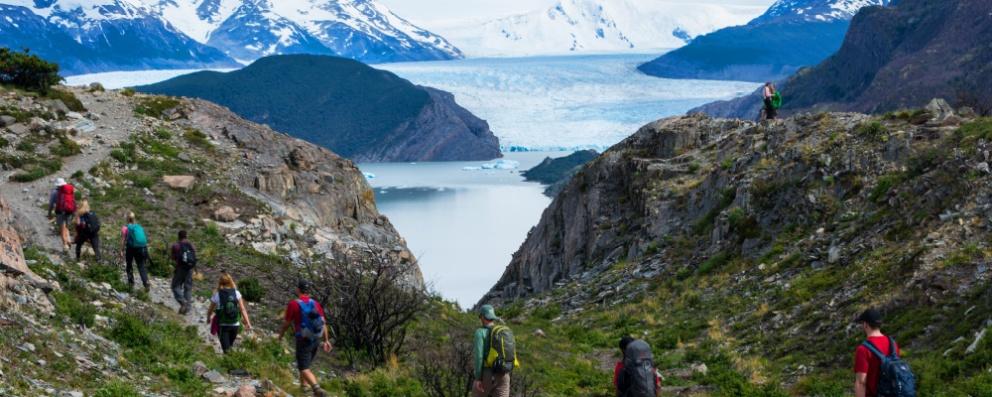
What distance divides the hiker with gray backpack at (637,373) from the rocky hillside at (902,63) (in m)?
116

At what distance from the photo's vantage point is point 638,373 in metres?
11.3

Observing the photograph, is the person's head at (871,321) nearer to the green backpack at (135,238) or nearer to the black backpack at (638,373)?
the black backpack at (638,373)

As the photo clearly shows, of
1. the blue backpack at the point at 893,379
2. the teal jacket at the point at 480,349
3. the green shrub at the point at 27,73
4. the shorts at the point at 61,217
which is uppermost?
the green shrub at the point at 27,73

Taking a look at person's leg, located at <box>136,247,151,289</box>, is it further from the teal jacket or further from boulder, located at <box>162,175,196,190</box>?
boulder, located at <box>162,175,196,190</box>

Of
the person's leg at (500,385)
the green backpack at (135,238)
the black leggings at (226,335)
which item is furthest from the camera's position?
the green backpack at (135,238)

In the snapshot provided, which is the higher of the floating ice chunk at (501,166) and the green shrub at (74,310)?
the green shrub at (74,310)

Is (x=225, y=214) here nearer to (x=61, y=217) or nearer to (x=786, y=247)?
(x=61, y=217)

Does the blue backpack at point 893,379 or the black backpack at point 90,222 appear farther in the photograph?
the black backpack at point 90,222

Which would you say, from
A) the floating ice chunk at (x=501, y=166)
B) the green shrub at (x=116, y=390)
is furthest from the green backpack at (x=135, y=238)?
the floating ice chunk at (x=501, y=166)

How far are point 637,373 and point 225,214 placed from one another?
1928 cm

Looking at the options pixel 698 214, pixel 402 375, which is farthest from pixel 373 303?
pixel 698 214

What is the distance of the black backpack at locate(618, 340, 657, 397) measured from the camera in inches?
443

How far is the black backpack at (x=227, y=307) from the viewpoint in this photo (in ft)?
48.6

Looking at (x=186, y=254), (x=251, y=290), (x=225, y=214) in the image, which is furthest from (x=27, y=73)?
(x=186, y=254)
